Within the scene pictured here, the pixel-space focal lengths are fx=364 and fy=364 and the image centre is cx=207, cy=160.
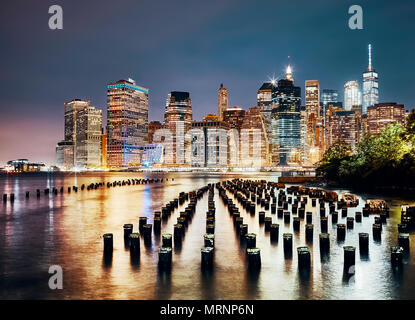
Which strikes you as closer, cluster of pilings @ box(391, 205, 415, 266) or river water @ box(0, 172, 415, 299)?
river water @ box(0, 172, 415, 299)

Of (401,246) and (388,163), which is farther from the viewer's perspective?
(388,163)

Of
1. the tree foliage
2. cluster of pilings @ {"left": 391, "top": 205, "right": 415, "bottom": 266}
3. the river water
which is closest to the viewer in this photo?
the river water

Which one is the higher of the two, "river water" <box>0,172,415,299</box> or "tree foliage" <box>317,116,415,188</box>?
"tree foliage" <box>317,116,415,188</box>

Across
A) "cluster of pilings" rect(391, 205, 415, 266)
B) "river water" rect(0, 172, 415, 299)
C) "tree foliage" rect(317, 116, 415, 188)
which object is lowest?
"river water" rect(0, 172, 415, 299)

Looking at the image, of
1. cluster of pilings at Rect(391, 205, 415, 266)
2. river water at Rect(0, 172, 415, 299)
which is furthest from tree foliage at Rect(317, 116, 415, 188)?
river water at Rect(0, 172, 415, 299)

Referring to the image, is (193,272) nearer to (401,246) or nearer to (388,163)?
(401,246)

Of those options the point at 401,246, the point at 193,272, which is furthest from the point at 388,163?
the point at 193,272

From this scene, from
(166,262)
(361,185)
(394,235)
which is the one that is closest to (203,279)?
(166,262)

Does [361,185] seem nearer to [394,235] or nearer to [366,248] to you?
[394,235]

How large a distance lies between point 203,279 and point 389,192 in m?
37.9

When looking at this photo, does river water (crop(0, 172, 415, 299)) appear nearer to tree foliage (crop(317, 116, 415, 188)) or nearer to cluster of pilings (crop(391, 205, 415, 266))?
cluster of pilings (crop(391, 205, 415, 266))

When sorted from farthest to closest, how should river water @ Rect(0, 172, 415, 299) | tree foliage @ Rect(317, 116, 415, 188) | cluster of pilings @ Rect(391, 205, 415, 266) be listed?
tree foliage @ Rect(317, 116, 415, 188) → cluster of pilings @ Rect(391, 205, 415, 266) → river water @ Rect(0, 172, 415, 299)

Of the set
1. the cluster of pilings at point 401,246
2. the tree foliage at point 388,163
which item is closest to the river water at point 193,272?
the cluster of pilings at point 401,246

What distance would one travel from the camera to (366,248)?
600 inches
